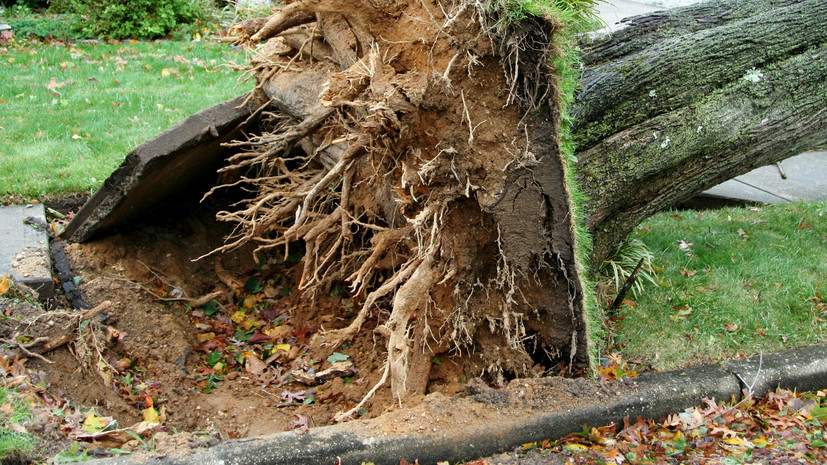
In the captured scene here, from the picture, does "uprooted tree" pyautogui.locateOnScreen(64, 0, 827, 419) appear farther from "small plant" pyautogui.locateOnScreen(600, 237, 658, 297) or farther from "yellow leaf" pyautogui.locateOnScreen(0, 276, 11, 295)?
"yellow leaf" pyautogui.locateOnScreen(0, 276, 11, 295)

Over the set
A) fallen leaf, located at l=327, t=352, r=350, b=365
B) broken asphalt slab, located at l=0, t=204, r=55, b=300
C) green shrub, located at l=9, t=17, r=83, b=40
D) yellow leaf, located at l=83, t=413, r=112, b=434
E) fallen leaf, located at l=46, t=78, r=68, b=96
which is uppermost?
green shrub, located at l=9, t=17, r=83, b=40

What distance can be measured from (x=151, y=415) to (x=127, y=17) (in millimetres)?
8671

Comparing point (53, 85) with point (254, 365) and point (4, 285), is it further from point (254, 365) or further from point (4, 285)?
point (254, 365)

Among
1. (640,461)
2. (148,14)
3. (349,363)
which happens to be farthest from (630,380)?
(148,14)

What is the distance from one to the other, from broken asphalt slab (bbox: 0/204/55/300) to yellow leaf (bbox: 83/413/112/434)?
3.97 ft

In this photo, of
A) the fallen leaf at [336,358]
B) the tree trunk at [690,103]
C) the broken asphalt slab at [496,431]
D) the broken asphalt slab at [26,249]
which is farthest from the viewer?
the fallen leaf at [336,358]

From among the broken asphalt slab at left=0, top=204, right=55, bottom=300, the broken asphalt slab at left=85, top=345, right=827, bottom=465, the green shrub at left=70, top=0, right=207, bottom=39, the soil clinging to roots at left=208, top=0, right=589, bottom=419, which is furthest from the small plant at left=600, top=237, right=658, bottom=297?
the green shrub at left=70, top=0, right=207, bottom=39

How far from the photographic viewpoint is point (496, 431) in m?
3.07

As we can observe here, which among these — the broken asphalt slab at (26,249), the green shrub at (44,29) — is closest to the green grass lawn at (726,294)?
the broken asphalt slab at (26,249)

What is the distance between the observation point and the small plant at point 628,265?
176 inches

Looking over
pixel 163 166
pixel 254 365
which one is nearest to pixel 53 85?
pixel 163 166

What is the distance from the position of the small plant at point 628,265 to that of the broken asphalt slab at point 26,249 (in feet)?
11.2

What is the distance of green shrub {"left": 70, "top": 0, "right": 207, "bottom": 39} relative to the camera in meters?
10.3

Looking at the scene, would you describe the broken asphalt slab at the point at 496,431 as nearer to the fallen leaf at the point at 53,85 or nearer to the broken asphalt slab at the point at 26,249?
the broken asphalt slab at the point at 26,249
